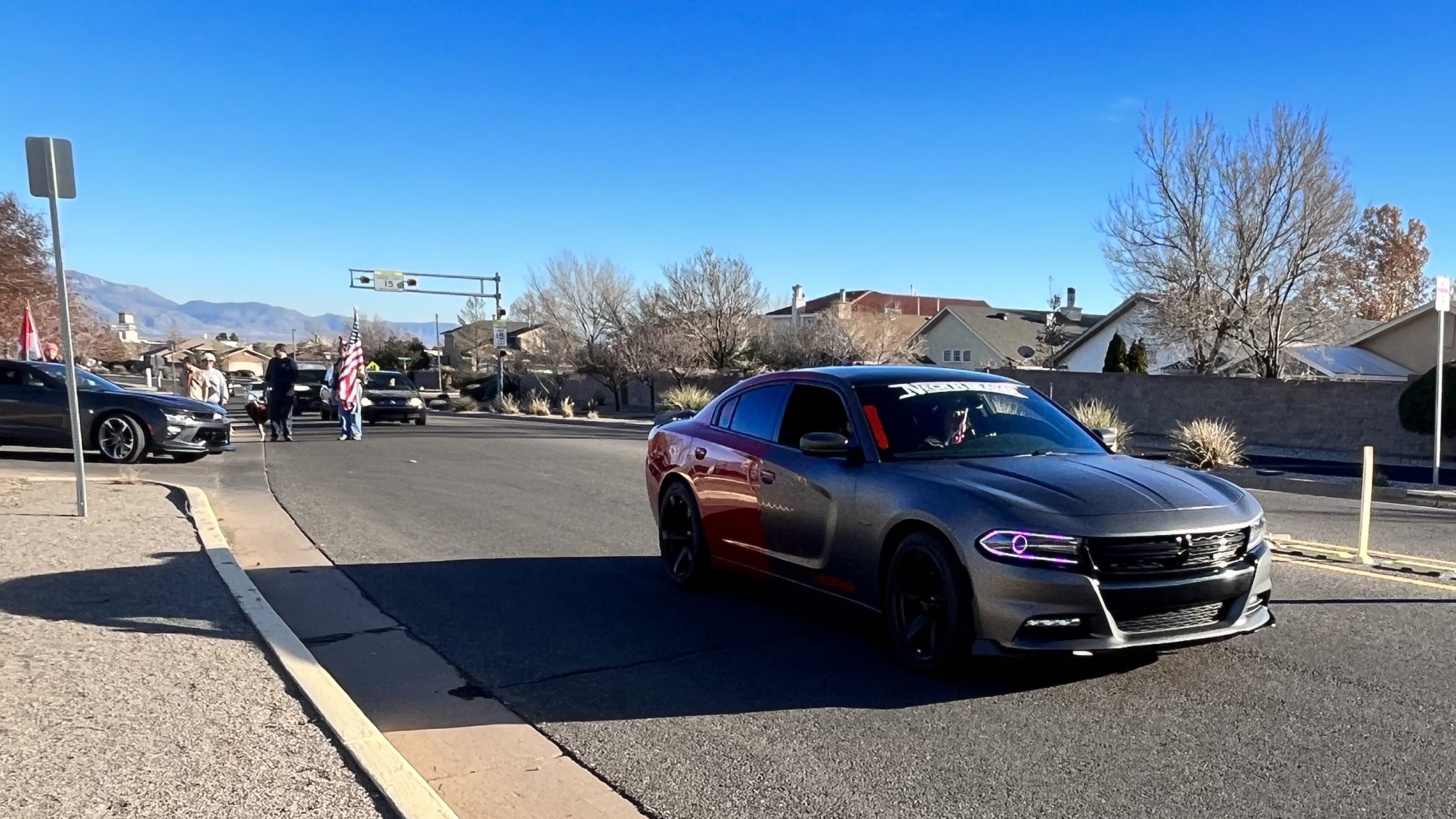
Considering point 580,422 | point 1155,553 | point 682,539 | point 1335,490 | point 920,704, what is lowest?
point 580,422

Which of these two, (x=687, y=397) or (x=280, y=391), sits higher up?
(x=280, y=391)

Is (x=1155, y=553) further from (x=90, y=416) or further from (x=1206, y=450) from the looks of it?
(x=90, y=416)

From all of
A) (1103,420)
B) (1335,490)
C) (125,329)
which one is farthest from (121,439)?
(125,329)

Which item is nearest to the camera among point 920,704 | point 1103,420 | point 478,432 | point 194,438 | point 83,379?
point 920,704

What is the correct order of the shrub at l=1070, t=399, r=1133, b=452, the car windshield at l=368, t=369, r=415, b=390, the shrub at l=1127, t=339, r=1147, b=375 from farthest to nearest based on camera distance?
the shrub at l=1127, t=339, r=1147, b=375 < the car windshield at l=368, t=369, r=415, b=390 < the shrub at l=1070, t=399, r=1133, b=452

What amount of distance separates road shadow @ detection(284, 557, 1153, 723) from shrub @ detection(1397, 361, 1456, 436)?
650 inches

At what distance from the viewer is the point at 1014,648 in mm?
4652

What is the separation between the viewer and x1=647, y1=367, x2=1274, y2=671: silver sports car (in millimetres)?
4605

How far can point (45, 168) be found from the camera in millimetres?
9305

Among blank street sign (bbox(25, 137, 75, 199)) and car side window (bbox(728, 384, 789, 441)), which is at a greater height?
blank street sign (bbox(25, 137, 75, 199))

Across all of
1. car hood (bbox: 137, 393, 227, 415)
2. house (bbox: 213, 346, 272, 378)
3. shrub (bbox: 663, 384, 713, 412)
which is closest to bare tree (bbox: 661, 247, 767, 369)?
shrub (bbox: 663, 384, 713, 412)

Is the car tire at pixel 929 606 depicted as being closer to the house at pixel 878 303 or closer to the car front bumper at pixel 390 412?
the car front bumper at pixel 390 412

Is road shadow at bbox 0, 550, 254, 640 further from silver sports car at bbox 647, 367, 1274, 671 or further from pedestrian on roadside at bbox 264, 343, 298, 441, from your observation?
pedestrian on roadside at bbox 264, 343, 298, 441

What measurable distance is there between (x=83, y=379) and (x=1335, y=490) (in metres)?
17.2
